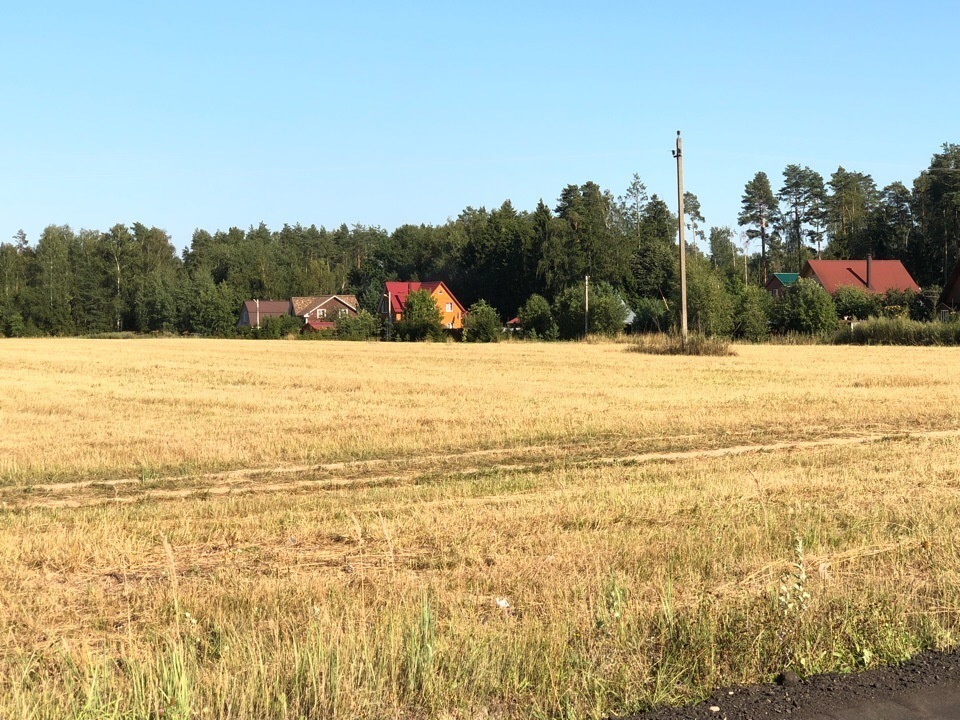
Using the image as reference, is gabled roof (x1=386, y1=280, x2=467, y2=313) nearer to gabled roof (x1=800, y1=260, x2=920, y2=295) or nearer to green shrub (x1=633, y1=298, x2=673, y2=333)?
green shrub (x1=633, y1=298, x2=673, y2=333)

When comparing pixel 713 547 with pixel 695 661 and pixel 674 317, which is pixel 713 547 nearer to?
pixel 695 661

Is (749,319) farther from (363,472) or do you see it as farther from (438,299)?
(438,299)

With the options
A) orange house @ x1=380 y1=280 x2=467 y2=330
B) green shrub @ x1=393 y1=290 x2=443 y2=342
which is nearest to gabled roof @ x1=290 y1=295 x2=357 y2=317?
orange house @ x1=380 y1=280 x2=467 y2=330

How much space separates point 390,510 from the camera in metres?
10.3

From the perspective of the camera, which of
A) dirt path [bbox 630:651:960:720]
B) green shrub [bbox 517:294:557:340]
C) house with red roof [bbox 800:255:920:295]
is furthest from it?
house with red roof [bbox 800:255:920:295]

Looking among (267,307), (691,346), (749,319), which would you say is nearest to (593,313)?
(749,319)

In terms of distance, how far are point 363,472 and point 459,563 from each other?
6.94m

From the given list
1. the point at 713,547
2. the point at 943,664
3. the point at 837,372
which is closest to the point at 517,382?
the point at 837,372

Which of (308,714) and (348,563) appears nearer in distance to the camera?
(308,714)

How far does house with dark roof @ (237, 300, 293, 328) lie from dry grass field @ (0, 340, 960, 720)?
118408 mm

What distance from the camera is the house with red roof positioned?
95.1 metres

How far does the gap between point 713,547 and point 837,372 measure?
2748 cm

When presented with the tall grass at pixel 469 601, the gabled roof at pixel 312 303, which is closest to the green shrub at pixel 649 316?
the gabled roof at pixel 312 303

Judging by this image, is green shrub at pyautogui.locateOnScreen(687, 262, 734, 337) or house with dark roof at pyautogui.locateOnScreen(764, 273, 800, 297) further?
house with dark roof at pyautogui.locateOnScreen(764, 273, 800, 297)
